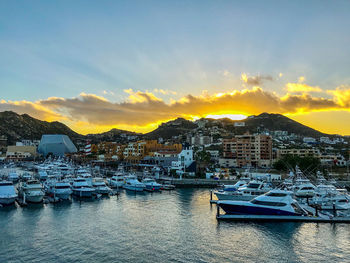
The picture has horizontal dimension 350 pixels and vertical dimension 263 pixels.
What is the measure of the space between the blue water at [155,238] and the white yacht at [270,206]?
1807 mm

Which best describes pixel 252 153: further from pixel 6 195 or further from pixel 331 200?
pixel 6 195

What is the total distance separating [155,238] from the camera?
25109 millimetres

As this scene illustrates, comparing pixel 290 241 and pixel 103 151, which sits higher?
pixel 103 151

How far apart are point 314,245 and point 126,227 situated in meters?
17.1

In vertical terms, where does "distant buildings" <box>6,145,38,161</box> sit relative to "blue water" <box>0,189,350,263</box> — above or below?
above

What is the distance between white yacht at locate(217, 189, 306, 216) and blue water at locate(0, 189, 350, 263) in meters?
1.81

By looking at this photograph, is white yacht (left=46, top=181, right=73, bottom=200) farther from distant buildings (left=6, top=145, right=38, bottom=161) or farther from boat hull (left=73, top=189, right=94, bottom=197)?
distant buildings (left=6, top=145, right=38, bottom=161)

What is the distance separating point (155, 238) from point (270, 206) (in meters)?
13.6

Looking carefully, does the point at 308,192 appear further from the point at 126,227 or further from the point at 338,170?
the point at 338,170


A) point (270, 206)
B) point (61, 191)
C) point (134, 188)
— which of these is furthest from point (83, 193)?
point (270, 206)

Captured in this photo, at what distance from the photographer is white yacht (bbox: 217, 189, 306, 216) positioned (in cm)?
3075

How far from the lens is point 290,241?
24.4 meters

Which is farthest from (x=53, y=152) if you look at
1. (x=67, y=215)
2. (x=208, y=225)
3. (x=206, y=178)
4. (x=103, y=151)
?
(x=208, y=225)

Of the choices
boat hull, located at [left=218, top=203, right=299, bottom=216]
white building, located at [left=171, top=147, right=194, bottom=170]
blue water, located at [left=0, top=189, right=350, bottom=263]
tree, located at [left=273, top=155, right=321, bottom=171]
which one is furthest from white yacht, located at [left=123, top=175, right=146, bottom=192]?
tree, located at [left=273, top=155, right=321, bottom=171]
